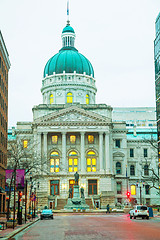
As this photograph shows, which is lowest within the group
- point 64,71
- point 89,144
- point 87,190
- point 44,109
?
point 87,190

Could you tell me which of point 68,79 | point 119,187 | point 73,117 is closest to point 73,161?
point 73,117

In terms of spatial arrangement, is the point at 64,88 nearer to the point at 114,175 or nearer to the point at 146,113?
the point at 114,175

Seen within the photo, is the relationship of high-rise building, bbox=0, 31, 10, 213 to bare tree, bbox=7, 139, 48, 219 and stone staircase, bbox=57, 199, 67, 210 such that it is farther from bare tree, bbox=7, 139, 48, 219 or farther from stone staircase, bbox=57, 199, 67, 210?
stone staircase, bbox=57, 199, 67, 210

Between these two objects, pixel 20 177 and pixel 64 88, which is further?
pixel 64 88

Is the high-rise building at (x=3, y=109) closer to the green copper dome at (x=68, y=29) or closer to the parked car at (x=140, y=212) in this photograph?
the parked car at (x=140, y=212)

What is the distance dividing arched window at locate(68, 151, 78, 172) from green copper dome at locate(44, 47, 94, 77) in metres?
28.3

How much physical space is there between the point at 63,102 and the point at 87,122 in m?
20.0

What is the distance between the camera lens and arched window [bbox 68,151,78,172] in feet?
363

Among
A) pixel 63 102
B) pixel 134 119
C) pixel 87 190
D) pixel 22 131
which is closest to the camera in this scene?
pixel 87 190

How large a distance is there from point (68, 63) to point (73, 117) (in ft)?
84.9

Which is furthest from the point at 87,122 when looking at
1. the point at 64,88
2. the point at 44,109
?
the point at 64,88

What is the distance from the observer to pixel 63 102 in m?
127

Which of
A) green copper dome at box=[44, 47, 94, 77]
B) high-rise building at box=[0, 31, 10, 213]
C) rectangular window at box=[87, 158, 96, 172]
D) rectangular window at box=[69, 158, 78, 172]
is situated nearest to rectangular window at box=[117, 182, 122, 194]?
rectangular window at box=[87, 158, 96, 172]

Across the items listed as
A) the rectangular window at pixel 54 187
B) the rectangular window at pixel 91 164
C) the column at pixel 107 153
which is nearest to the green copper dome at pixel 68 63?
the column at pixel 107 153
